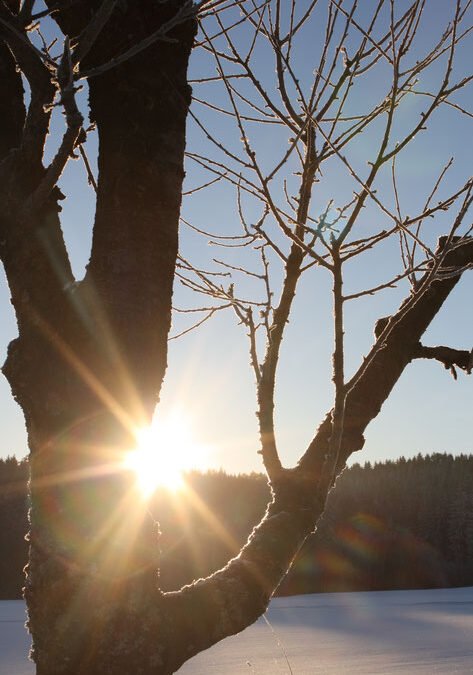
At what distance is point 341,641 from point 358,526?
11.7m

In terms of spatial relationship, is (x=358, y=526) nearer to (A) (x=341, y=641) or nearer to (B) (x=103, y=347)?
(A) (x=341, y=641)

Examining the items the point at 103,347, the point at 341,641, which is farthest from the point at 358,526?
the point at 103,347

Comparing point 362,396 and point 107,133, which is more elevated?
point 107,133

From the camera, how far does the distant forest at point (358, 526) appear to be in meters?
21.5

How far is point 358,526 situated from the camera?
78.9ft

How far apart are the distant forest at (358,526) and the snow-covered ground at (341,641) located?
2743 millimetres

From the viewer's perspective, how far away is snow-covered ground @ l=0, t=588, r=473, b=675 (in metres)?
9.76

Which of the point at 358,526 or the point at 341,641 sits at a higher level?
the point at 358,526

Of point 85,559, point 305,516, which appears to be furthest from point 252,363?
point 85,559

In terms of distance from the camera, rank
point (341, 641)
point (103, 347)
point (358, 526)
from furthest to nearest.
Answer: point (358, 526), point (341, 641), point (103, 347)

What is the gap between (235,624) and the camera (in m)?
2.01

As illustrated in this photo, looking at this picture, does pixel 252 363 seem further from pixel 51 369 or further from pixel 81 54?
pixel 81 54

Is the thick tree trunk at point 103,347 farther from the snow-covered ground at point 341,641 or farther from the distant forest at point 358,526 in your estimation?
the distant forest at point 358,526

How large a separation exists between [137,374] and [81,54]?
0.81 metres
